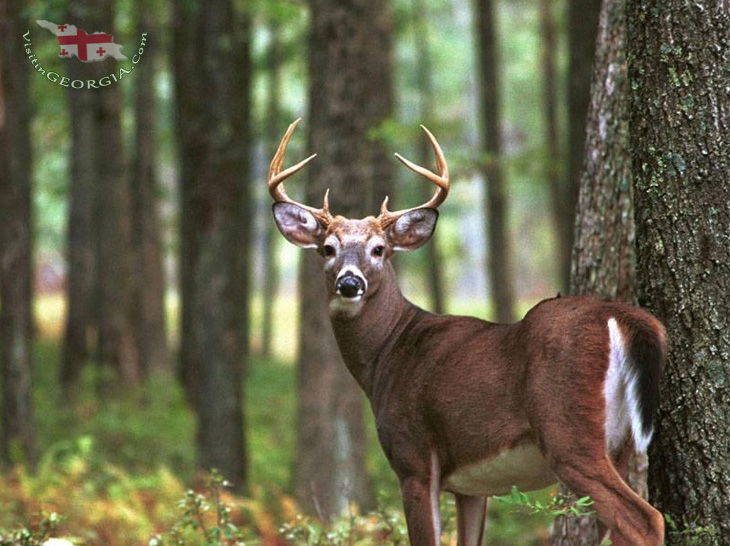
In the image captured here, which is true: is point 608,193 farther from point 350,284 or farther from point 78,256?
point 78,256

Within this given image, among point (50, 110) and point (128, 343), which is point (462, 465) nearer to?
point (128, 343)

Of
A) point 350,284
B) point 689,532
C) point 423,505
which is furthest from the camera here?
point 350,284

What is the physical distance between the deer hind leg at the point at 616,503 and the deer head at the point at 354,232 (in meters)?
1.52

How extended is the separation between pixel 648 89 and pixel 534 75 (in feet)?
99.3

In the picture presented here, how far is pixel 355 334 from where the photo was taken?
607 centimetres

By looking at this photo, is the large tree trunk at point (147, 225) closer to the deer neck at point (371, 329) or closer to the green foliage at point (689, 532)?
the deer neck at point (371, 329)

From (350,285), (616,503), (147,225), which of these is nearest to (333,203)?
(350,285)

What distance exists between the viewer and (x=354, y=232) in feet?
19.5

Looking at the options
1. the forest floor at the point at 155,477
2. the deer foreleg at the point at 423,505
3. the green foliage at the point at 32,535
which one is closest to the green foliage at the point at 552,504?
the forest floor at the point at 155,477

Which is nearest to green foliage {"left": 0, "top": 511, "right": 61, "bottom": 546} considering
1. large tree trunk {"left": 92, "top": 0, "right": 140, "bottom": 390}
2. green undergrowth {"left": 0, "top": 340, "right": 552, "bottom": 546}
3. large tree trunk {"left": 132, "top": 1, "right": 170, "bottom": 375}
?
green undergrowth {"left": 0, "top": 340, "right": 552, "bottom": 546}

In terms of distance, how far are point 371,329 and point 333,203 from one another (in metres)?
4.33

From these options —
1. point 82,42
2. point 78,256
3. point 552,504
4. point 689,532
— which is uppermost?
point 82,42

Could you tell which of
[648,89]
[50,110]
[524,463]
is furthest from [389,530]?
[50,110]

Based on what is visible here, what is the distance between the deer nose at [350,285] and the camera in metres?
5.60
